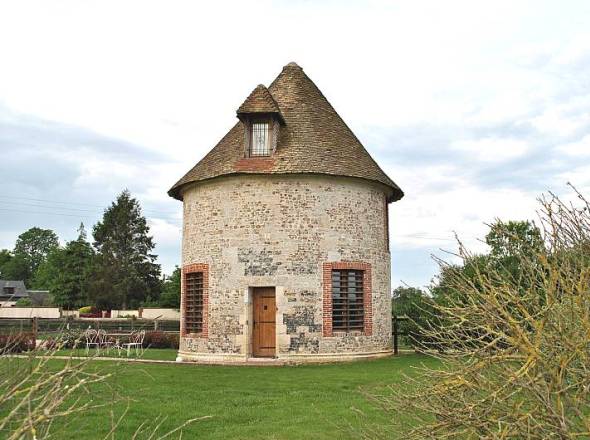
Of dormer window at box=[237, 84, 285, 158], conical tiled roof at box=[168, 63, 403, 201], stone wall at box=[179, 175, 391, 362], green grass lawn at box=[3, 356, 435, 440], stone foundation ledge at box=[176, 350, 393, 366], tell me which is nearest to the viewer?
green grass lawn at box=[3, 356, 435, 440]

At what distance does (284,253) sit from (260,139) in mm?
3544

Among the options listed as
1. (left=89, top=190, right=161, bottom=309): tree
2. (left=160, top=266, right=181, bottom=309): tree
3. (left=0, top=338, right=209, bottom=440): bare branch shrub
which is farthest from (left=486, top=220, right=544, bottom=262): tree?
(left=89, top=190, right=161, bottom=309): tree

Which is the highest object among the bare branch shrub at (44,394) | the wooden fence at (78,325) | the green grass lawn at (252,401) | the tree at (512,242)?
the tree at (512,242)

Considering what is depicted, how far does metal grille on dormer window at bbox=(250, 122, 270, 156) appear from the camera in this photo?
1820 centimetres

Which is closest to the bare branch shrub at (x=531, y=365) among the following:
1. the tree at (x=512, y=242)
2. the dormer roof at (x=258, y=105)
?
the tree at (x=512, y=242)

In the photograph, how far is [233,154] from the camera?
18484mm

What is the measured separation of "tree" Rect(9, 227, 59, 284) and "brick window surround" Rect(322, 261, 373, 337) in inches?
3449

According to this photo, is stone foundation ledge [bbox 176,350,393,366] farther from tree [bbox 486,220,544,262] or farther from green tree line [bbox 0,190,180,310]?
green tree line [bbox 0,190,180,310]

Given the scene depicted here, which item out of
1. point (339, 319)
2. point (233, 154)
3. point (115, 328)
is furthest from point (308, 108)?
point (115, 328)

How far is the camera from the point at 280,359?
1686cm

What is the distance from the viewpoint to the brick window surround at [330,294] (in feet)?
56.3

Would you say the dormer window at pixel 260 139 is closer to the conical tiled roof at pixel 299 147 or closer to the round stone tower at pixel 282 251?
the round stone tower at pixel 282 251

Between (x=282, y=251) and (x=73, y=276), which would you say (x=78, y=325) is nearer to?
(x=282, y=251)

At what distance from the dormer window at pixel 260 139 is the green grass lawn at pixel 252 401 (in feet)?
20.5
